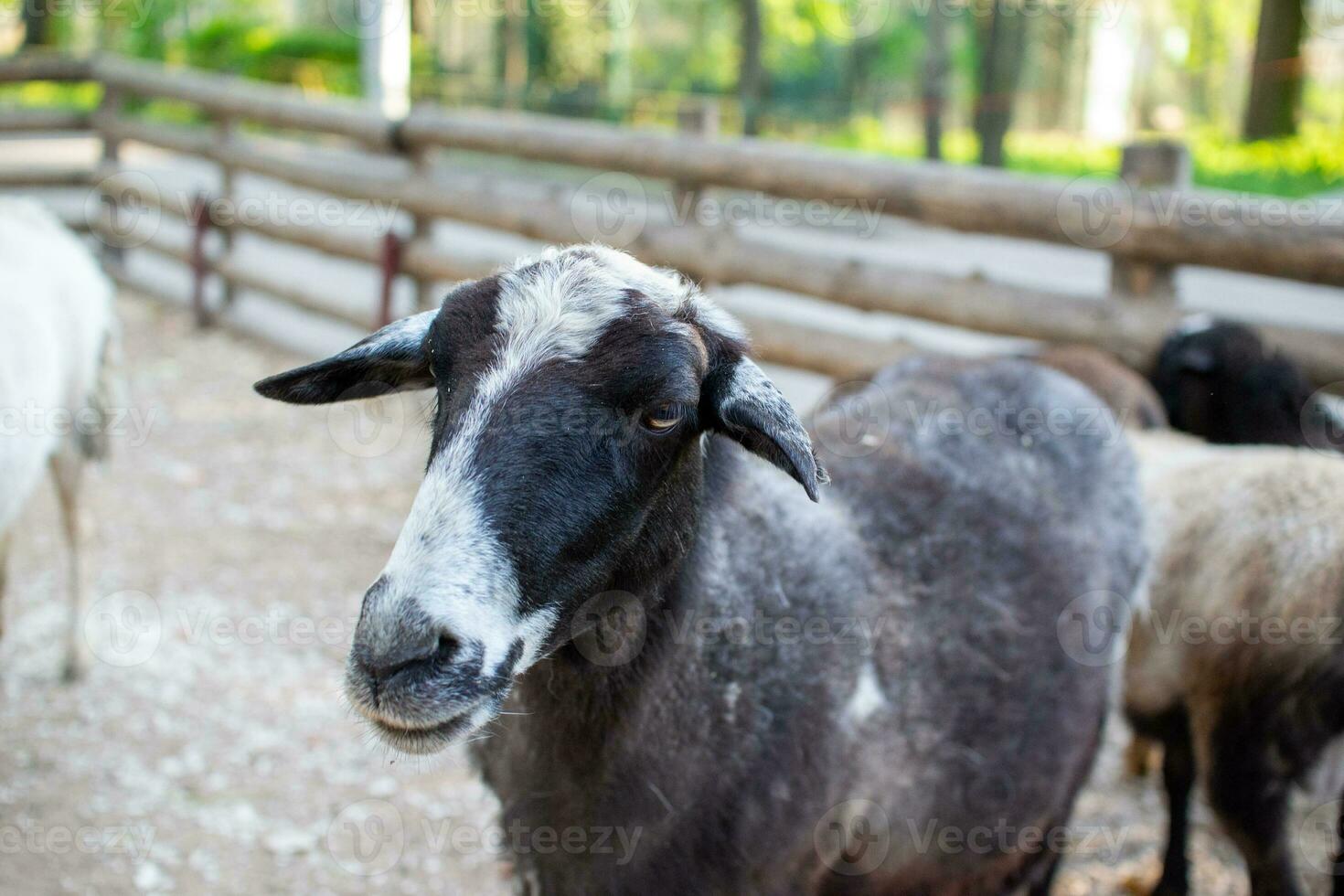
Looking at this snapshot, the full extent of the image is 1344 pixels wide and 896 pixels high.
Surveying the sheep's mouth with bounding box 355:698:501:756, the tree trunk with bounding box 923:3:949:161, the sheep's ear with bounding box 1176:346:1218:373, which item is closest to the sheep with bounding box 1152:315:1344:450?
the sheep's ear with bounding box 1176:346:1218:373

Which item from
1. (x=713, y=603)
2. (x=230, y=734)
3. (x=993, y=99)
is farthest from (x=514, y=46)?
(x=713, y=603)

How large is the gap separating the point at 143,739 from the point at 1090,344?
171 inches

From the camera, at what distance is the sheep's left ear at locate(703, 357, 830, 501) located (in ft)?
6.72

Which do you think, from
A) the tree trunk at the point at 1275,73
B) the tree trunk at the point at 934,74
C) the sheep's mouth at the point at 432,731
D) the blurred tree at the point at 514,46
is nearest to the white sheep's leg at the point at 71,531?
the sheep's mouth at the point at 432,731

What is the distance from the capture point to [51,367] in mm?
4332

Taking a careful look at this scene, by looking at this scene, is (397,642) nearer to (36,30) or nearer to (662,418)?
(662,418)

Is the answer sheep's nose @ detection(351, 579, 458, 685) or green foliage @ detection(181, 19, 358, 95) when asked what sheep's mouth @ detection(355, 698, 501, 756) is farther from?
green foliage @ detection(181, 19, 358, 95)

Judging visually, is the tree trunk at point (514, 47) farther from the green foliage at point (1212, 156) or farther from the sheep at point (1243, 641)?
the sheep at point (1243, 641)

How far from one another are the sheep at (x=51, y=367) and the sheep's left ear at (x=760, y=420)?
289cm

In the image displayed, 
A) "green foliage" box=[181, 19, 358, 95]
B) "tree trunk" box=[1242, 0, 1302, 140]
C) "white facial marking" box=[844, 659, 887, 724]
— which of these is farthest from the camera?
"green foliage" box=[181, 19, 358, 95]

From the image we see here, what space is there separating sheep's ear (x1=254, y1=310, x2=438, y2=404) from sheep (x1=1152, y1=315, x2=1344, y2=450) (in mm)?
3478

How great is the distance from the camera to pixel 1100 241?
4.89 m

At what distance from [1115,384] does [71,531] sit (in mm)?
4468

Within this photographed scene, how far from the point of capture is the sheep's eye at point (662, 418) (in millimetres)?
2100
